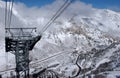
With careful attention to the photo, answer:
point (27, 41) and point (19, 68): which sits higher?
point (27, 41)

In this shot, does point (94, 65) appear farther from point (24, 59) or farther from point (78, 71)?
point (24, 59)

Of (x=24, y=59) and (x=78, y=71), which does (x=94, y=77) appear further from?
(x=24, y=59)

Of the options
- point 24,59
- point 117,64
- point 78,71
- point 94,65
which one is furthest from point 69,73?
point 24,59

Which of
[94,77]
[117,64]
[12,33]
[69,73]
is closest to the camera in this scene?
[12,33]

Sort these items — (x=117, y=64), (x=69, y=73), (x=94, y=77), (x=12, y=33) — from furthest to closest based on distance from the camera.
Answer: (x=69, y=73) → (x=117, y=64) → (x=94, y=77) → (x=12, y=33)

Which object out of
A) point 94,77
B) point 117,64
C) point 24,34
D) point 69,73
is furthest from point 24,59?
point 69,73

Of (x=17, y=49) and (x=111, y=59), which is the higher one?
(x=17, y=49)

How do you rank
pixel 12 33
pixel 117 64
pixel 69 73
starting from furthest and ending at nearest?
1. pixel 69 73
2. pixel 117 64
3. pixel 12 33

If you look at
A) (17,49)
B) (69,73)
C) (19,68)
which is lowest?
(69,73)

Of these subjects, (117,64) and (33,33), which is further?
(117,64)
